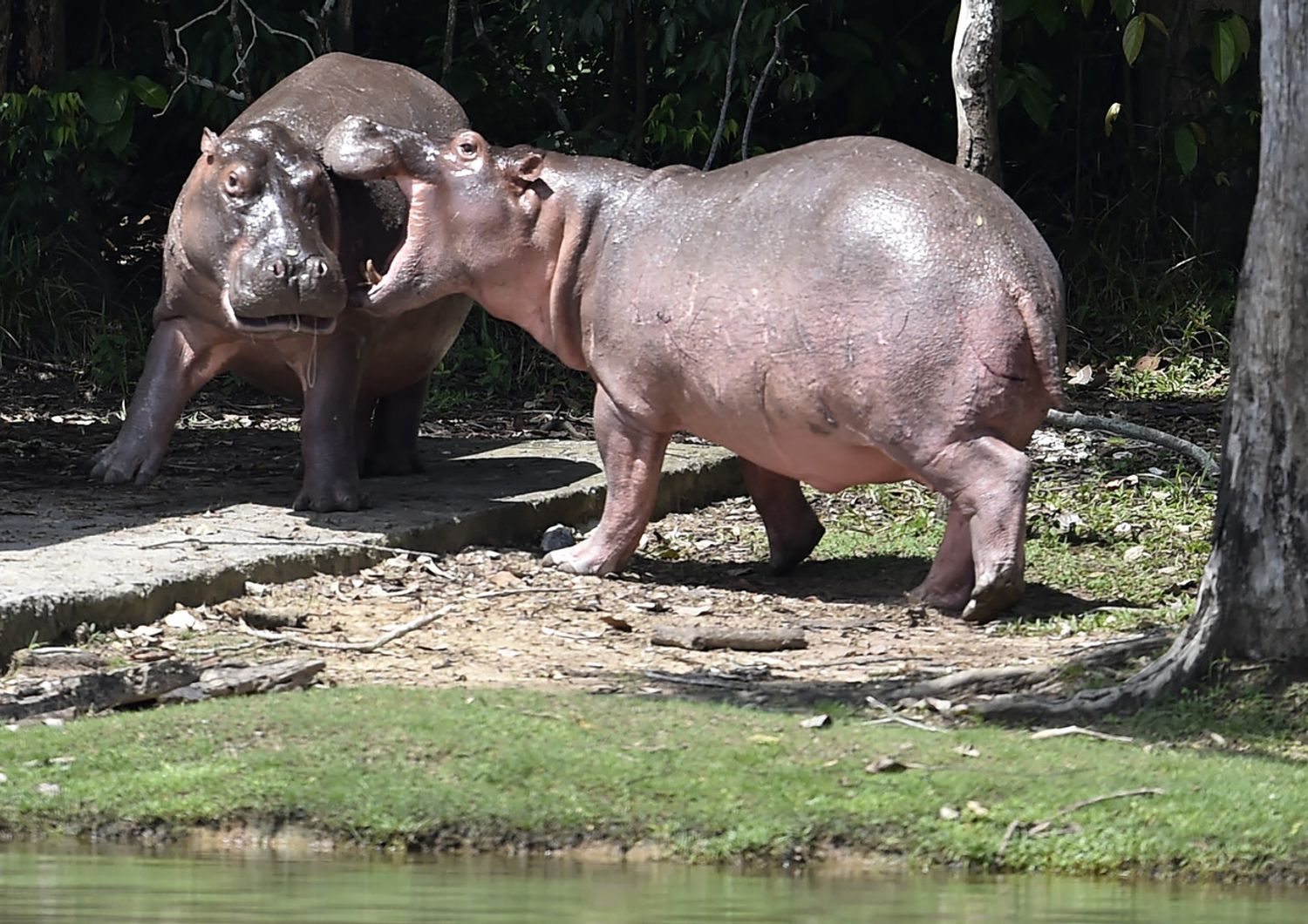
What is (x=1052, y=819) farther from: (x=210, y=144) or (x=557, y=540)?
(x=210, y=144)

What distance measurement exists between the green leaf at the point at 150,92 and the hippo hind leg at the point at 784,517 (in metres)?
5.17

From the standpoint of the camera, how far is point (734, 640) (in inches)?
266

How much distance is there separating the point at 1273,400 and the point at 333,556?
351 cm

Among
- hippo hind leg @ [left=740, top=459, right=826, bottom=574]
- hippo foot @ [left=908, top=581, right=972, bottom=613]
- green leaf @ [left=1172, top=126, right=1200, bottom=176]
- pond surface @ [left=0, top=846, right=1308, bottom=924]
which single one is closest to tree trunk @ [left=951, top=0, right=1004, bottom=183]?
hippo hind leg @ [left=740, top=459, right=826, bottom=574]

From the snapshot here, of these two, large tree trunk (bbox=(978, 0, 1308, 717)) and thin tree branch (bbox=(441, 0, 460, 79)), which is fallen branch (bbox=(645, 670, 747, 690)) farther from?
thin tree branch (bbox=(441, 0, 460, 79))

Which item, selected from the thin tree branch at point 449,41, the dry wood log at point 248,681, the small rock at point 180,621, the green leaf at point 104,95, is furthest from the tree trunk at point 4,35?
the dry wood log at point 248,681

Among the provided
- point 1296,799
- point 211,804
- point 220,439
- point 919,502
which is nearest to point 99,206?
point 220,439

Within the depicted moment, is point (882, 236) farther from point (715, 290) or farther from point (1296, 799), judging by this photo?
point (1296, 799)

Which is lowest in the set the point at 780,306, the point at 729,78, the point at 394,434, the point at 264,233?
the point at 394,434

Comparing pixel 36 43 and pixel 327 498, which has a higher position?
pixel 36 43

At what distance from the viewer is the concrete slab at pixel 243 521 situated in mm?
6641

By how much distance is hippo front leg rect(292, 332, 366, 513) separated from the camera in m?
8.34

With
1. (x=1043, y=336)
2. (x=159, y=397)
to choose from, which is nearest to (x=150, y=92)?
(x=159, y=397)

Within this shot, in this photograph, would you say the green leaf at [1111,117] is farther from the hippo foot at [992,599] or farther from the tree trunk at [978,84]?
the hippo foot at [992,599]
